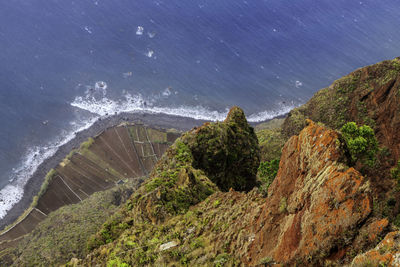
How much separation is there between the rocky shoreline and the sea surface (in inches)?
94.3

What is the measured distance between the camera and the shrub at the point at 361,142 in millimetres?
30891

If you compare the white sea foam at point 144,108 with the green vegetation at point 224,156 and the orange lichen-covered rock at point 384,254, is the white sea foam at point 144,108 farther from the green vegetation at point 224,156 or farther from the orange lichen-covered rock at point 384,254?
the orange lichen-covered rock at point 384,254

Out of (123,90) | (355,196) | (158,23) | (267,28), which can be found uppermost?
(158,23)

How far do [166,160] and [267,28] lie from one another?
120372mm

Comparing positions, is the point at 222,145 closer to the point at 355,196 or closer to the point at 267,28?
the point at 355,196

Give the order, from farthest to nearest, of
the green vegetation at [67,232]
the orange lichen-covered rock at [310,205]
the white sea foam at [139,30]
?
the white sea foam at [139,30] → the green vegetation at [67,232] → the orange lichen-covered rock at [310,205]

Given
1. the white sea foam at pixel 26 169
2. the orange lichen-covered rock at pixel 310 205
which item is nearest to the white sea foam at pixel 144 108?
the white sea foam at pixel 26 169

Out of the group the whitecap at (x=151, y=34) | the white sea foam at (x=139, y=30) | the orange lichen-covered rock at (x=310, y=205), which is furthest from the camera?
the white sea foam at (x=139, y=30)

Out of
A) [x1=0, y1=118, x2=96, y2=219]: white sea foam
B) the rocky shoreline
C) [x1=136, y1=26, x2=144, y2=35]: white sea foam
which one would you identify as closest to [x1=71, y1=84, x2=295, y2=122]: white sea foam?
the rocky shoreline

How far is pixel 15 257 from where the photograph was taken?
59156mm

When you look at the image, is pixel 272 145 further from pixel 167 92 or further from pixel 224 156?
pixel 167 92

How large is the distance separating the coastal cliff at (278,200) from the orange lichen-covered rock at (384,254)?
0.04m

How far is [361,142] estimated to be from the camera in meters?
30.8

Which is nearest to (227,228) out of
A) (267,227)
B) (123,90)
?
(267,227)
